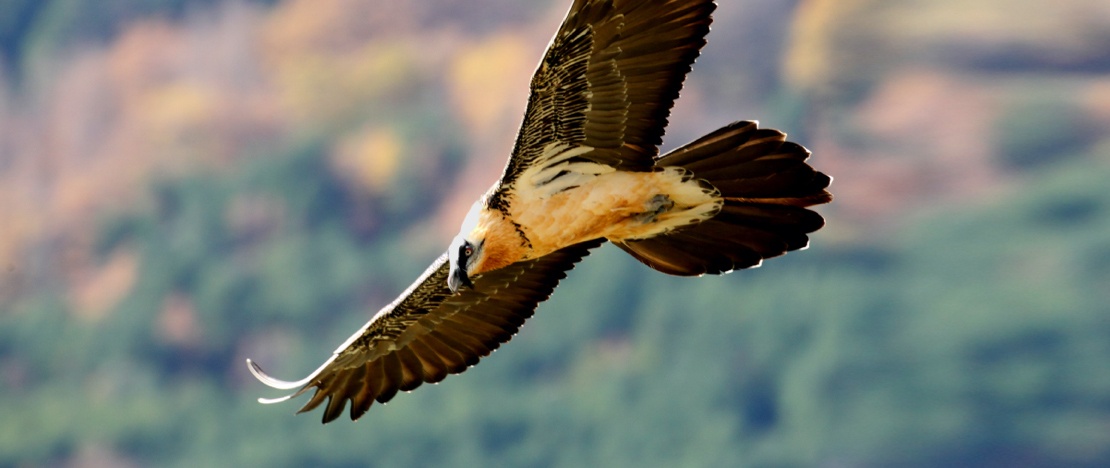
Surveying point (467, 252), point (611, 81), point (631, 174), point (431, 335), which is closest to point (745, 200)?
point (631, 174)

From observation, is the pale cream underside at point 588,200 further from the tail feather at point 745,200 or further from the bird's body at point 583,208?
the tail feather at point 745,200

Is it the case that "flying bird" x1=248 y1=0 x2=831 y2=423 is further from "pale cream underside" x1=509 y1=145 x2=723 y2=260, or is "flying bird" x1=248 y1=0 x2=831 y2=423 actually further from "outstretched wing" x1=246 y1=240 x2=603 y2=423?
"outstretched wing" x1=246 y1=240 x2=603 y2=423

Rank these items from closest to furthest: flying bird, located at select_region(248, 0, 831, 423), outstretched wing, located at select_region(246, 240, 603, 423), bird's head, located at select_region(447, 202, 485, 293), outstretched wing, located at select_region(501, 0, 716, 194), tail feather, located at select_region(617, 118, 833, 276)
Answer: outstretched wing, located at select_region(501, 0, 716, 194) < flying bird, located at select_region(248, 0, 831, 423) < tail feather, located at select_region(617, 118, 833, 276) < bird's head, located at select_region(447, 202, 485, 293) < outstretched wing, located at select_region(246, 240, 603, 423)

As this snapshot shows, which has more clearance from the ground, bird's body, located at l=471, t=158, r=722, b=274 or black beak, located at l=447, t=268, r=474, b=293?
bird's body, located at l=471, t=158, r=722, b=274

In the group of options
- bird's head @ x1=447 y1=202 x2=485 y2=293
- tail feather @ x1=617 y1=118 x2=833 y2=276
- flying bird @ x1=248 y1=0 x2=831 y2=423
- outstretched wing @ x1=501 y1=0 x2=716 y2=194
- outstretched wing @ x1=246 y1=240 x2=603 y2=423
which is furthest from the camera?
outstretched wing @ x1=246 y1=240 x2=603 y2=423

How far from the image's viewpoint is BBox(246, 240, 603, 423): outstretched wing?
10.1 meters

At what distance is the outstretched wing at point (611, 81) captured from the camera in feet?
25.7

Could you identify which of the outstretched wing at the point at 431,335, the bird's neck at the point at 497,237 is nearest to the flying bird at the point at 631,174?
the bird's neck at the point at 497,237

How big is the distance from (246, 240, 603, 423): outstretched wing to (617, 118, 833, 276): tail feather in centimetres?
98

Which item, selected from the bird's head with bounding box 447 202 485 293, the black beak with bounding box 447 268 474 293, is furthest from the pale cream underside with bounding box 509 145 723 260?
the black beak with bounding box 447 268 474 293

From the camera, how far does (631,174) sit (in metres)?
8.74

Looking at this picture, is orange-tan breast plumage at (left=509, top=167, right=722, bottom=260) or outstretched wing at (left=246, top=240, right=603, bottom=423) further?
outstretched wing at (left=246, top=240, right=603, bottom=423)

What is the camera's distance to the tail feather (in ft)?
27.8

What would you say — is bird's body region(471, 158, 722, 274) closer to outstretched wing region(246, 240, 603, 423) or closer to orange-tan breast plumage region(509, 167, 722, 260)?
orange-tan breast plumage region(509, 167, 722, 260)
